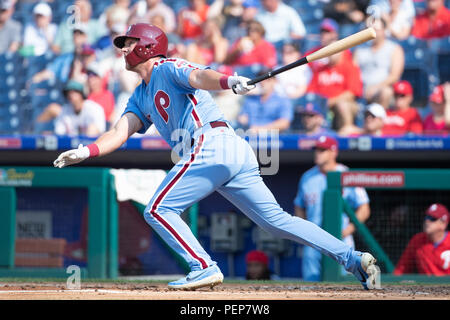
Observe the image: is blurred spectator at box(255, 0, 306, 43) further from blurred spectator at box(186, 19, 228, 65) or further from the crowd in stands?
blurred spectator at box(186, 19, 228, 65)

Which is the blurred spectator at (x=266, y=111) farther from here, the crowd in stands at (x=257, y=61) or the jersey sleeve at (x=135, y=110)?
the jersey sleeve at (x=135, y=110)

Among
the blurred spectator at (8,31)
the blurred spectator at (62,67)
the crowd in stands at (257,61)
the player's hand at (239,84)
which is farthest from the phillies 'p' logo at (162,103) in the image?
the blurred spectator at (8,31)

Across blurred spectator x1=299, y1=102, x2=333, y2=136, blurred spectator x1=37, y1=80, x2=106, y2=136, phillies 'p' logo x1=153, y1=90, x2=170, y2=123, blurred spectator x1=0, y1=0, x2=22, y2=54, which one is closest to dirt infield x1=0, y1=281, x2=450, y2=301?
phillies 'p' logo x1=153, y1=90, x2=170, y2=123

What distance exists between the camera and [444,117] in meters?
7.85

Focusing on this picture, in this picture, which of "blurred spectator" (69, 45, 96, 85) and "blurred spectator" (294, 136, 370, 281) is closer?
"blurred spectator" (294, 136, 370, 281)

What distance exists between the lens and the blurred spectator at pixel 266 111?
26.4 feet

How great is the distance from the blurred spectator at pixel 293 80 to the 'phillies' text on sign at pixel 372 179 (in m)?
2.05

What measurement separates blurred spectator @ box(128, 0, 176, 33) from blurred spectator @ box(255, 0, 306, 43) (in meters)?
1.05

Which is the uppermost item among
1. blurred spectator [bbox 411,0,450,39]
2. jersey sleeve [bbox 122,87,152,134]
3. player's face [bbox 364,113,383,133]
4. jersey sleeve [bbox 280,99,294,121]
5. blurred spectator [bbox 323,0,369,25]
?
blurred spectator [bbox 323,0,369,25]

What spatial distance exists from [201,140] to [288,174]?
12.2 ft

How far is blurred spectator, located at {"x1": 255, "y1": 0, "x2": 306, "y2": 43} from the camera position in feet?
29.5

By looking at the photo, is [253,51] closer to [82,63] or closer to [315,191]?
[82,63]

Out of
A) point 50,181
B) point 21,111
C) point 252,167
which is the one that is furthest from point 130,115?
point 21,111

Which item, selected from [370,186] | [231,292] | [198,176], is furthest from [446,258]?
[198,176]
